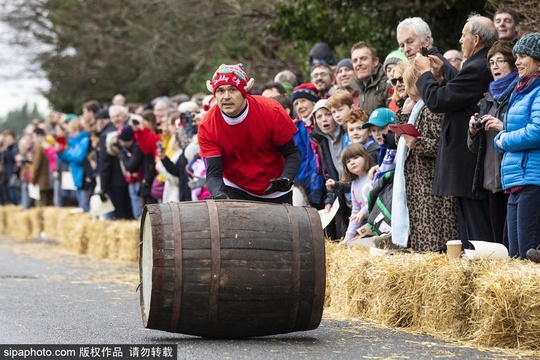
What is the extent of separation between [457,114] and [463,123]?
0.11 metres

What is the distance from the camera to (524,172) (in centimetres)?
959

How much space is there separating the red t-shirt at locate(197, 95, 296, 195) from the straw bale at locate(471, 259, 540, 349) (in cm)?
231

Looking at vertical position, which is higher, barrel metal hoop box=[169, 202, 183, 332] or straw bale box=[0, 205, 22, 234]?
barrel metal hoop box=[169, 202, 183, 332]

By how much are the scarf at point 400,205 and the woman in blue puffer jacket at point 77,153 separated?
12604mm

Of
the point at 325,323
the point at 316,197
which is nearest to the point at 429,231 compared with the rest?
the point at 325,323

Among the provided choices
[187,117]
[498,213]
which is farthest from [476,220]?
[187,117]

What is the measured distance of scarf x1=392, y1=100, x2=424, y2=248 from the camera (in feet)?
37.0

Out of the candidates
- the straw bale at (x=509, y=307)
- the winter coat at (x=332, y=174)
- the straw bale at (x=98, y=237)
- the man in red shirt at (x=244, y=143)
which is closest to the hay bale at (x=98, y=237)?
the straw bale at (x=98, y=237)

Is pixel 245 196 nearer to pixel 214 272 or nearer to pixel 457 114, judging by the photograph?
pixel 214 272

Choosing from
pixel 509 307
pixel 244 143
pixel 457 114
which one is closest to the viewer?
pixel 509 307

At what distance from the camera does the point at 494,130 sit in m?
10.3

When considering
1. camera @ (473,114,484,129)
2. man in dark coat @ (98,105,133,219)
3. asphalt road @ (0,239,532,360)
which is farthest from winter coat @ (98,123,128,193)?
camera @ (473,114,484,129)

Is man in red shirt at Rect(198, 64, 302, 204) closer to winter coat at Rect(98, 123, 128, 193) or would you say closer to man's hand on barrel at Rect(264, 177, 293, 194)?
man's hand on barrel at Rect(264, 177, 293, 194)

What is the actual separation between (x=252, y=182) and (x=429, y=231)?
1915mm
